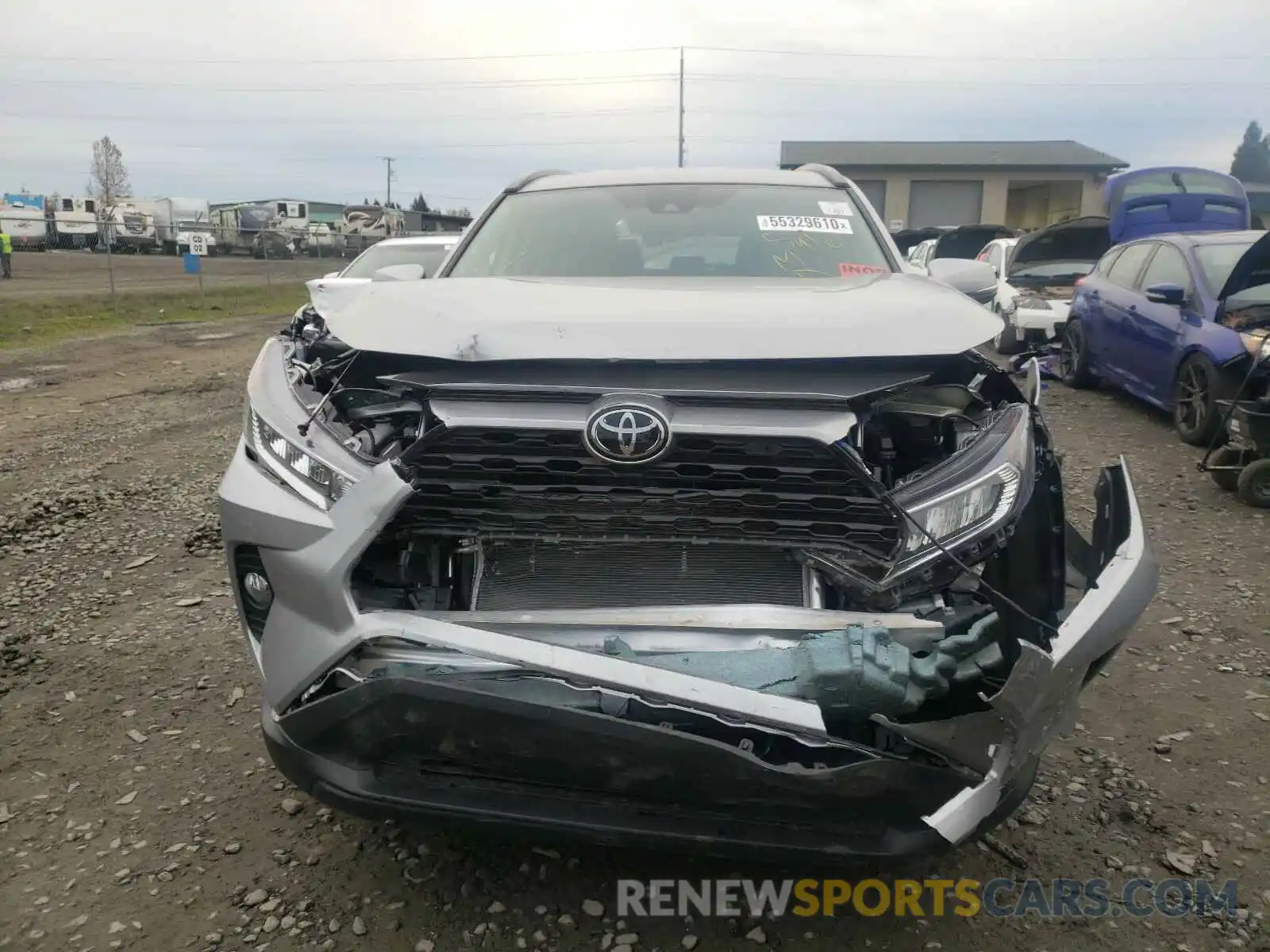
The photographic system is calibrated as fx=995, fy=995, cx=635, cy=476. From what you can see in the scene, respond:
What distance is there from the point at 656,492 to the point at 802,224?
211cm

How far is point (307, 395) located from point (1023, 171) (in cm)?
4314

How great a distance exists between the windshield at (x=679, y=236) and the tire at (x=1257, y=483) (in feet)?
10.6

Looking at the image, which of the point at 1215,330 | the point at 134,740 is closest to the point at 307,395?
the point at 134,740

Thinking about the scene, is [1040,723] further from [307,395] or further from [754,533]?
[307,395]

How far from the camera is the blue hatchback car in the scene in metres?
6.80

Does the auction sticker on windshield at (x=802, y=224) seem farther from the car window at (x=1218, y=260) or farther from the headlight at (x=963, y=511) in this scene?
the car window at (x=1218, y=260)

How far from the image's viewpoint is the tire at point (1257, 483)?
5664 mm

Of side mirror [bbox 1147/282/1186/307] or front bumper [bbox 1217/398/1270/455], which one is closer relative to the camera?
front bumper [bbox 1217/398/1270/455]

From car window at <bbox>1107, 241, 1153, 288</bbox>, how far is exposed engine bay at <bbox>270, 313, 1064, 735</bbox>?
24.2 feet

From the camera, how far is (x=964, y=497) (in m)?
2.15

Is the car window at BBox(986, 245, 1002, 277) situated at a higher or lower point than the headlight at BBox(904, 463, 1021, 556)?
higher

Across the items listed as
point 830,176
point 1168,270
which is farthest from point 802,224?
point 1168,270

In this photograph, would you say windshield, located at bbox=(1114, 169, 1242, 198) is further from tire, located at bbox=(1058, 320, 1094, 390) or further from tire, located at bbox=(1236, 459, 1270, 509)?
tire, located at bbox=(1236, 459, 1270, 509)

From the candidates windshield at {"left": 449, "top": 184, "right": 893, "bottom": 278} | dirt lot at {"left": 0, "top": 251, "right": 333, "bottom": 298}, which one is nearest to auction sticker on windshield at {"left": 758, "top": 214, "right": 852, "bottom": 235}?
windshield at {"left": 449, "top": 184, "right": 893, "bottom": 278}
